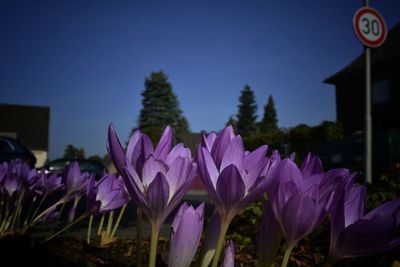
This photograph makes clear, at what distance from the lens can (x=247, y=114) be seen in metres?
73.9

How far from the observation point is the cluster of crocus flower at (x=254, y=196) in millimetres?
571

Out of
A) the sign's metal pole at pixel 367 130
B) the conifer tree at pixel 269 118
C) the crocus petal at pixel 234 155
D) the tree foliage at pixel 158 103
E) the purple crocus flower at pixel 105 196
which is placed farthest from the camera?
the conifer tree at pixel 269 118

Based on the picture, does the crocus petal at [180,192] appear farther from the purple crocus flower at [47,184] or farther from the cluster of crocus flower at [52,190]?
the purple crocus flower at [47,184]

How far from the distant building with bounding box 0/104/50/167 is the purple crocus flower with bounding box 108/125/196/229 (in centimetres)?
4493

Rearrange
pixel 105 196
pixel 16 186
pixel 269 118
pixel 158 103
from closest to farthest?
pixel 105 196 < pixel 16 186 < pixel 158 103 < pixel 269 118

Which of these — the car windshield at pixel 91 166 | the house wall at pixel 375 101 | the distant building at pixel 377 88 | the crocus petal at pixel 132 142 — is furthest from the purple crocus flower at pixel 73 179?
Answer: the distant building at pixel 377 88

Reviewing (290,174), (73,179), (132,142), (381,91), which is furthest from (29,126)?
(290,174)

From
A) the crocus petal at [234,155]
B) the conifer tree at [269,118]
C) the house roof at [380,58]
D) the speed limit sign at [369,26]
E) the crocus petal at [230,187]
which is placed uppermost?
the conifer tree at [269,118]

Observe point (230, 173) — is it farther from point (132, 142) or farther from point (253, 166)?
point (132, 142)

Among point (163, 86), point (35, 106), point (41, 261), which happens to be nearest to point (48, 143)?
point (35, 106)

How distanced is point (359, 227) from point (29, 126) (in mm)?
46895

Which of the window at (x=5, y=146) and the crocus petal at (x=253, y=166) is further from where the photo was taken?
the window at (x=5, y=146)

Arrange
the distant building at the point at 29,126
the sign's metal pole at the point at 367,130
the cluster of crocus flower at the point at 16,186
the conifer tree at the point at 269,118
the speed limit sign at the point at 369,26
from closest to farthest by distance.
Answer: the cluster of crocus flower at the point at 16,186
the sign's metal pole at the point at 367,130
the speed limit sign at the point at 369,26
the distant building at the point at 29,126
the conifer tree at the point at 269,118

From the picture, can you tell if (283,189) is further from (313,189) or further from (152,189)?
(152,189)
